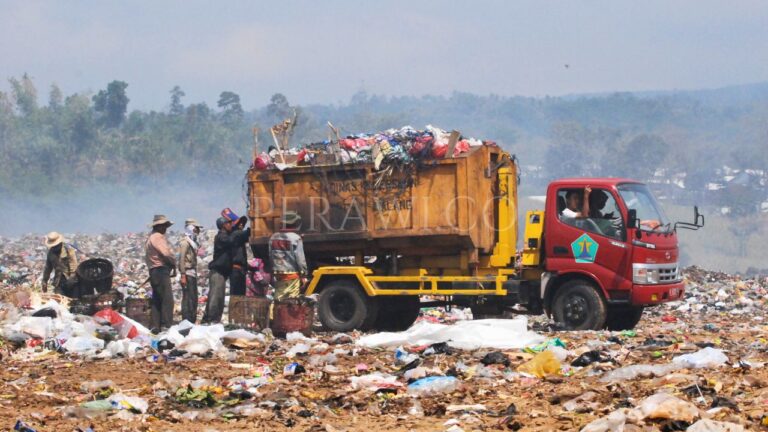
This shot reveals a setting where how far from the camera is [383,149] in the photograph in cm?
1380

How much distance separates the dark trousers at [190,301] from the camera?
15.0m

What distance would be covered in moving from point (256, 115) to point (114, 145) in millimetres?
66626

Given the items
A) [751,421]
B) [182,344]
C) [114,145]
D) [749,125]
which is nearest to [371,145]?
[182,344]

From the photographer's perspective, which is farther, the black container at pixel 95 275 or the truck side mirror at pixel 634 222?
the black container at pixel 95 275

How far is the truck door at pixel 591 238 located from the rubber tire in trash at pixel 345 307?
7.54 ft

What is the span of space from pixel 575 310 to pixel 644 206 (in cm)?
153

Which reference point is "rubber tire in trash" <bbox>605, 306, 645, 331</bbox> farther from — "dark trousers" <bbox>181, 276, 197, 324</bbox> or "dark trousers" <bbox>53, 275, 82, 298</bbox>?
"dark trousers" <bbox>53, 275, 82, 298</bbox>

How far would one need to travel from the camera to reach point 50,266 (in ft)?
49.5

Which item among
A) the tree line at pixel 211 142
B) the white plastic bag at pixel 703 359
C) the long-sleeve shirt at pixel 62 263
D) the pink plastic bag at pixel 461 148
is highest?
the tree line at pixel 211 142

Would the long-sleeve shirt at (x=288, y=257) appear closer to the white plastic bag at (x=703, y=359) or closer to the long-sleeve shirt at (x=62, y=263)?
the long-sleeve shirt at (x=62, y=263)

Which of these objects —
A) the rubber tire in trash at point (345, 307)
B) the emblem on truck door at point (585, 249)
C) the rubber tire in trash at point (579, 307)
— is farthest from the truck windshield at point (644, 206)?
the rubber tire in trash at point (345, 307)

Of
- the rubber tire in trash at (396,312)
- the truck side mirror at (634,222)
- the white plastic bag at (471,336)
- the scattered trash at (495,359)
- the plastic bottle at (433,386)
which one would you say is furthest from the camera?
the rubber tire in trash at (396,312)

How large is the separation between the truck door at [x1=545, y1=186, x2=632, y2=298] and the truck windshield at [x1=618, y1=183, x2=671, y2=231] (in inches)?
8.2

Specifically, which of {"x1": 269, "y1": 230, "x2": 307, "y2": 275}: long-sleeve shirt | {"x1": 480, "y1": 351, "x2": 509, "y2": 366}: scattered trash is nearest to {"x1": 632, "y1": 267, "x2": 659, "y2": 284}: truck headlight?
{"x1": 480, "y1": 351, "x2": 509, "y2": 366}: scattered trash
